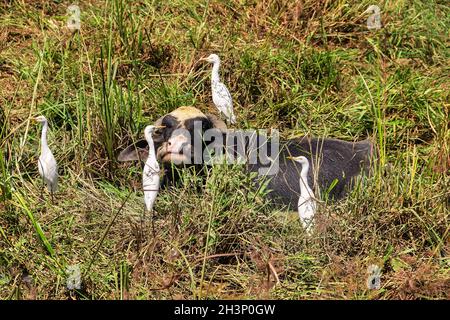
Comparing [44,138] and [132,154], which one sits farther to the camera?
[132,154]

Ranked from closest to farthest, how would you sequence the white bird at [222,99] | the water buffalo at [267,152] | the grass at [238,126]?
1. the grass at [238,126]
2. the water buffalo at [267,152]
3. the white bird at [222,99]

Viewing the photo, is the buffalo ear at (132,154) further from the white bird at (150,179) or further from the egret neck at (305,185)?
the egret neck at (305,185)

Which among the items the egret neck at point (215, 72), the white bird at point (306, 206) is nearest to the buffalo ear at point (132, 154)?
the egret neck at point (215, 72)

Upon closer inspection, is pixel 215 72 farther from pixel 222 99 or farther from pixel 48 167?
pixel 48 167

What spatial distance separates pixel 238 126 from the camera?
6.94 metres

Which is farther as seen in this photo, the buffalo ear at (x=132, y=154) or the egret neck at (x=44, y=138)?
the buffalo ear at (x=132, y=154)

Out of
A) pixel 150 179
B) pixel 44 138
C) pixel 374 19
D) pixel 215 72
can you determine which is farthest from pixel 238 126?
pixel 374 19

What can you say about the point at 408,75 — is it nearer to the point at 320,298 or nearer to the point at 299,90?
the point at 299,90

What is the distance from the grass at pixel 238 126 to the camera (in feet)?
17.4

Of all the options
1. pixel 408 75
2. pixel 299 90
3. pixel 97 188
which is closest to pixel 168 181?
pixel 97 188

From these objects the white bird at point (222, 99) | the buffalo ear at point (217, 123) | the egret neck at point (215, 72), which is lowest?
the buffalo ear at point (217, 123)

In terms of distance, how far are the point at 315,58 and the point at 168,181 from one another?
5.78 feet

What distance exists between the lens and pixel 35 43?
758 cm

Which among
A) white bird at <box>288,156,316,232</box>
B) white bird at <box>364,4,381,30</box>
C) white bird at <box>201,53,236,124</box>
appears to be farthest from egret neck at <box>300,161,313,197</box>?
white bird at <box>364,4,381,30</box>
